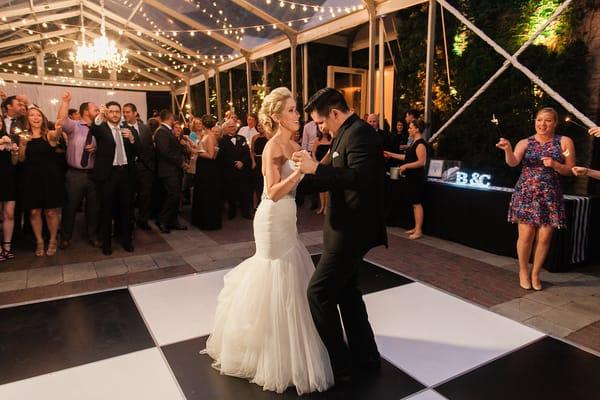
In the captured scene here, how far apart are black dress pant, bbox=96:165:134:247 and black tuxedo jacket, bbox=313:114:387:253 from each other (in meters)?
3.25

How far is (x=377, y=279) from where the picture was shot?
143 inches

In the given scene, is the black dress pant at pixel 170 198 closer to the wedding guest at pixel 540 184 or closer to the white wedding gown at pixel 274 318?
the white wedding gown at pixel 274 318

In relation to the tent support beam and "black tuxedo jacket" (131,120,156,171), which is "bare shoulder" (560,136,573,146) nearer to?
the tent support beam

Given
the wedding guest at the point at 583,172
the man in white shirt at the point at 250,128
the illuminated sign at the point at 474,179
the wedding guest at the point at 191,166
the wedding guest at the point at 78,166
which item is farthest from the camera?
the man in white shirt at the point at 250,128

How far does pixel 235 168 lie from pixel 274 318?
4492 millimetres

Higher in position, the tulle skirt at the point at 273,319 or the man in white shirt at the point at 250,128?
the man in white shirt at the point at 250,128

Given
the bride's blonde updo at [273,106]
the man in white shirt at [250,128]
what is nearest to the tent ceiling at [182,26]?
the man in white shirt at [250,128]

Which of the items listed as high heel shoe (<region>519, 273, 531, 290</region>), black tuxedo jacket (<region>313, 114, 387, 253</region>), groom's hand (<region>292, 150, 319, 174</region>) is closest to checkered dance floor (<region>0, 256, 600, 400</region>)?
high heel shoe (<region>519, 273, 531, 290</region>)

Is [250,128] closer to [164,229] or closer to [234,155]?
[234,155]

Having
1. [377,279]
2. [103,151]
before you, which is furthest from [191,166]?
[377,279]

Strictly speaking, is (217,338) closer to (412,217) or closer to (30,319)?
(30,319)

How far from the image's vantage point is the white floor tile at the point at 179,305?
268cm

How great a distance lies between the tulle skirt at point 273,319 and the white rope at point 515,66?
13.1ft

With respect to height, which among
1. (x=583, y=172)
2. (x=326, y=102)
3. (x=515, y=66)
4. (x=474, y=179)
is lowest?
(x=474, y=179)
